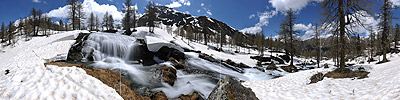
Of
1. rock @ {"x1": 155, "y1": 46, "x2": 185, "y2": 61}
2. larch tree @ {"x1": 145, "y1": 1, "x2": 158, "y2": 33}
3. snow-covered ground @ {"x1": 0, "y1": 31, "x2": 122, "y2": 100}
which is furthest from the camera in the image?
larch tree @ {"x1": 145, "y1": 1, "x2": 158, "y2": 33}

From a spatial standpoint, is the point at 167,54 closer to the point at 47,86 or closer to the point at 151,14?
the point at 47,86

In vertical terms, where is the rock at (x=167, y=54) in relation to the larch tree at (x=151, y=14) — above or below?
below

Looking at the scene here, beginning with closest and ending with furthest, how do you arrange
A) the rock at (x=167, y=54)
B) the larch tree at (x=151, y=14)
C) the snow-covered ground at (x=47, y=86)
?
1. the snow-covered ground at (x=47, y=86)
2. the rock at (x=167, y=54)
3. the larch tree at (x=151, y=14)

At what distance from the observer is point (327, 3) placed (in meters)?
10.2

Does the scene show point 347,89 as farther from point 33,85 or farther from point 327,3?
point 33,85

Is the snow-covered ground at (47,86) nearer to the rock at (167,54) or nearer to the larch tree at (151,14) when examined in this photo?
the rock at (167,54)

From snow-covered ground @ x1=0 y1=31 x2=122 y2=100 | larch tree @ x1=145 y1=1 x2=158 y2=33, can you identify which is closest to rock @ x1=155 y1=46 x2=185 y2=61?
snow-covered ground @ x1=0 y1=31 x2=122 y2=100

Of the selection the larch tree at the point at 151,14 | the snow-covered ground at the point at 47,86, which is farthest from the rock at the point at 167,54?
the larch tree at the point at 151,14

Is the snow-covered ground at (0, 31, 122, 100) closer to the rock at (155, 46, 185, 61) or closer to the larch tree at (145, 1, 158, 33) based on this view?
the rock at (155, 46, 185, 61)

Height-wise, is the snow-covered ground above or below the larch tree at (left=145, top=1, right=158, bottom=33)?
below

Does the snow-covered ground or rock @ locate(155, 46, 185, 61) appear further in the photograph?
rock @ locate(155, 46, 185, 61)

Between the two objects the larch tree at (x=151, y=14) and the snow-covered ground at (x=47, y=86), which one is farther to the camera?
the larch tree at (x=151, y=14)

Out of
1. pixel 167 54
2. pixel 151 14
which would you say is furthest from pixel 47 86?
pixel 151 14

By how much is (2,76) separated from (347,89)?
9.87m
